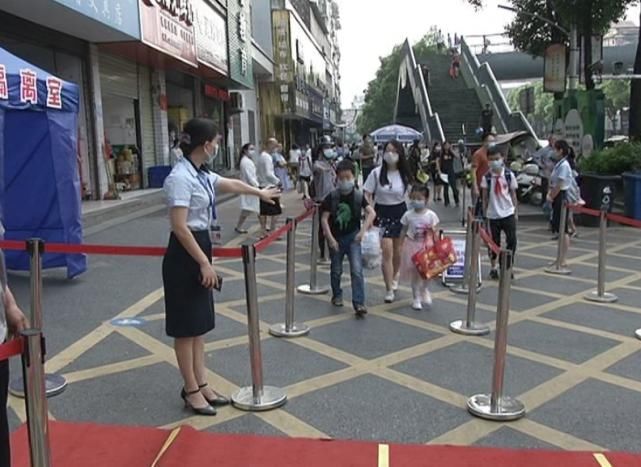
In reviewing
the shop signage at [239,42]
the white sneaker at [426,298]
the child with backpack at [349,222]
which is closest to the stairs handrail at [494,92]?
the shop signage at [239,42]

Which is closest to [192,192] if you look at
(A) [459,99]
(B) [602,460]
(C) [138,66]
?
(B) [602,460]

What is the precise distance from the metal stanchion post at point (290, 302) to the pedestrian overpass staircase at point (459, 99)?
2061 centimetres

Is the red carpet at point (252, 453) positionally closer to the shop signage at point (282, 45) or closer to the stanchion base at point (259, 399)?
the stanchion base at point (259, 399)

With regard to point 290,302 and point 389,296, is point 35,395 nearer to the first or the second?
point 290,302

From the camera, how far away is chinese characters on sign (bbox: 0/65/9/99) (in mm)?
6199

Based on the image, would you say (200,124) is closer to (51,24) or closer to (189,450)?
(189,450)

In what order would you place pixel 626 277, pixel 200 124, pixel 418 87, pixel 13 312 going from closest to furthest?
pixel 13 312
pixel 200 124
pixel 626 277
pixel 418 87

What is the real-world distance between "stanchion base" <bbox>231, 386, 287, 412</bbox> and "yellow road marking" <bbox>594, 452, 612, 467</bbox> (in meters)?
1.88

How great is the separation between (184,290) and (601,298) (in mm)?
4857

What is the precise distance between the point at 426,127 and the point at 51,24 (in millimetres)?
21310

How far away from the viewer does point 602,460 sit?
3.37 m

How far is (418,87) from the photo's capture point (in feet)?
113

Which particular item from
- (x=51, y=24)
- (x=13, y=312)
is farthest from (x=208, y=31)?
(x=13, y=312)

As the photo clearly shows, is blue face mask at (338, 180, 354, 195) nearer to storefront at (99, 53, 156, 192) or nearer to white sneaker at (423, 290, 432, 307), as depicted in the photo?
white sneaker at (423, 290, 432, 307)
